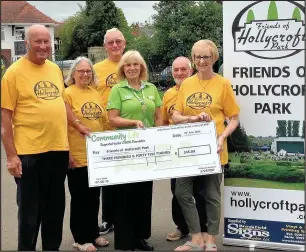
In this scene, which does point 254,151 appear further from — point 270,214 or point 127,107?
point 127,107

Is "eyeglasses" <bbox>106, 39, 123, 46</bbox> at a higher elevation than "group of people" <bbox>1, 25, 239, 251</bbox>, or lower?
higher

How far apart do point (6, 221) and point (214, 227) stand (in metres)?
2.67

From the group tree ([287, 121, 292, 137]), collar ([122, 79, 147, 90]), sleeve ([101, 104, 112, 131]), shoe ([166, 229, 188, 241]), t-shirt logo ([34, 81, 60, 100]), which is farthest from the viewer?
shoe ([166, 229, 188, 241])

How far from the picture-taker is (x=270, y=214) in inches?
168

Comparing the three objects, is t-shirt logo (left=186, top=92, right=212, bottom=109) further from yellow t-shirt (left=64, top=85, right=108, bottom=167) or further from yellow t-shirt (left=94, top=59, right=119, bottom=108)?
yellow t-shirt (left=94, top=59, right=119, bottom=108)

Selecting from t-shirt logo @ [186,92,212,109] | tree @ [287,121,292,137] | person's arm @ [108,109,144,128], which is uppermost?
t-shirt logo @ [186,92,212,109]

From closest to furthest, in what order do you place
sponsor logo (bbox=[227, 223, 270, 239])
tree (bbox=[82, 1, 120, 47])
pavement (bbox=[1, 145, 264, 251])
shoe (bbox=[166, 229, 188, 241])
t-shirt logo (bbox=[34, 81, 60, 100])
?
1. t-shirt logo (bbox=[34, 81, 60, 100])
2. sponsor logo (bbox=[227, 223, 270, 239])
3. pavement (bbox=[1, 145, 264, 251])
4. shoe (bbox=[166, 229, 188, 241])
5. tree (bbox=[82, 1, 120, 47])

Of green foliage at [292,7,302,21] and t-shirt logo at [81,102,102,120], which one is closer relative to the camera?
green foliage at [292,7,302,21]

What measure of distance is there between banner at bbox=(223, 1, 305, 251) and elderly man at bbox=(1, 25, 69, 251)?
1469 mm

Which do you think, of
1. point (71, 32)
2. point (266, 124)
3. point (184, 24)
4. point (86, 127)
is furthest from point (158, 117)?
point (71, 32)

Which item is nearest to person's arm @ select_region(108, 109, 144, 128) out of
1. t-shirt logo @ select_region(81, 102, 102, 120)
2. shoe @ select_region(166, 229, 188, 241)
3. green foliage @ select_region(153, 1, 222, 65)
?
t-shirt logo @ select_region(81, 102, 102, 120)

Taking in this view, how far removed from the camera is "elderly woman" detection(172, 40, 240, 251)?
4.02 metres

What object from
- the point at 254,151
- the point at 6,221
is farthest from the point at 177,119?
the point at 6,221

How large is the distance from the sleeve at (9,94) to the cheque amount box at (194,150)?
138cm
